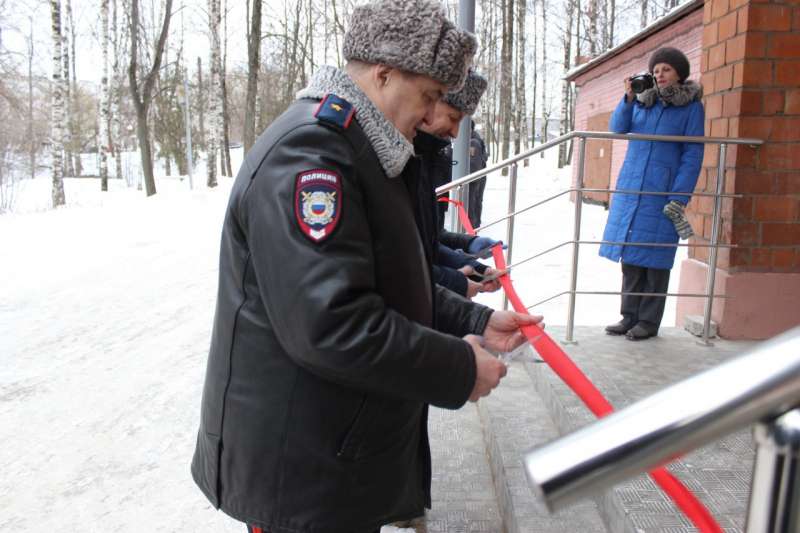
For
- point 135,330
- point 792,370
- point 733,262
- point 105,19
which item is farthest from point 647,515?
point 105,19

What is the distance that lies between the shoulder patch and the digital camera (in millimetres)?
3329

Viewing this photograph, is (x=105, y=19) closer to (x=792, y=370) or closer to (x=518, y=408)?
(x=518, y=408)

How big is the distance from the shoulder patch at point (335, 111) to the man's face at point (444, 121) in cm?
113

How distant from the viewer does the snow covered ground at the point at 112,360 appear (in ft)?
9.24

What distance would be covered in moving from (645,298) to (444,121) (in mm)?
2367

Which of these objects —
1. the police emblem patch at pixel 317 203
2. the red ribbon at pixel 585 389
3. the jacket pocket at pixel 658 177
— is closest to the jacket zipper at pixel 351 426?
the police emblem patch at pixel 317 203

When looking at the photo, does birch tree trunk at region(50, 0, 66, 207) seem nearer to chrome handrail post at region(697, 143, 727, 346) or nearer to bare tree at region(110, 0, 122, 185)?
bare tree at region(110, 0, 122, 185)

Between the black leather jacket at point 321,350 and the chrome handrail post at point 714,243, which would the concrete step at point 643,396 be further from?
the black leather jacket at point 321,350

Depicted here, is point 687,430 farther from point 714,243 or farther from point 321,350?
point 714,243

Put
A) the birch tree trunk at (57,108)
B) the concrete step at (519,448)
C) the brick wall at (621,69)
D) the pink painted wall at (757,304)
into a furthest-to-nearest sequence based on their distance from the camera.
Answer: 1. the birch tree trunk at (57,108)
2. the brick wall at (621,69)
3. the pink painted wall at (757,304)
4. the concrete step at (519,448)

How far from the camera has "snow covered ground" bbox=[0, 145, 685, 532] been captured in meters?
2.82

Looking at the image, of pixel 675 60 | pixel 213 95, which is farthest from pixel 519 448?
pixel 213 95

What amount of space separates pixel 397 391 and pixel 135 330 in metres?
4.52

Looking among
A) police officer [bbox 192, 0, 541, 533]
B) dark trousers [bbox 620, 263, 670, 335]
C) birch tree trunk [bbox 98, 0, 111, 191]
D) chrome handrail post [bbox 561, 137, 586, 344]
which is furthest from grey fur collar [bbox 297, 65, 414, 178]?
birch tree trunk [bbox 98, 0, 111, 191]
